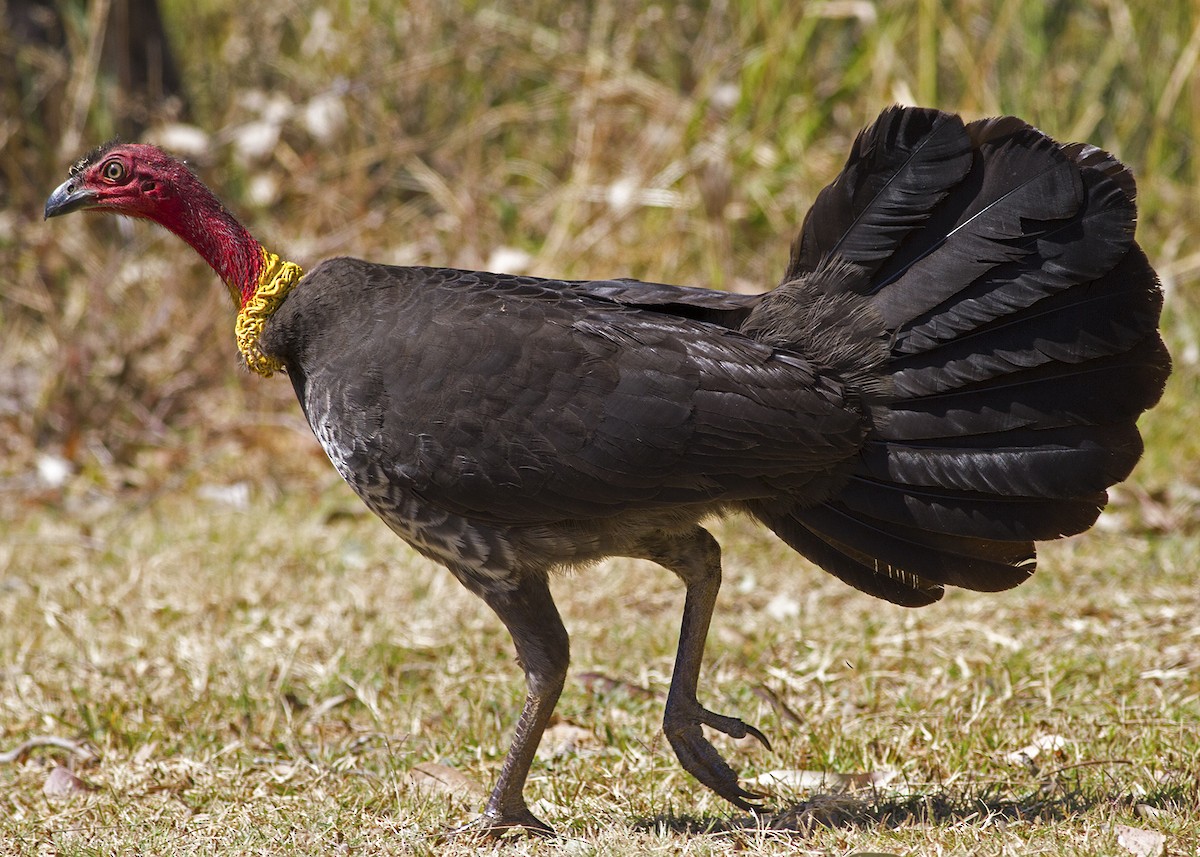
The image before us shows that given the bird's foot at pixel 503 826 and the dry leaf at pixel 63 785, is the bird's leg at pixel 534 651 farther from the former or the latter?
the dry leaf at pixel 63 785

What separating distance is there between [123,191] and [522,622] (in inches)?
66.0

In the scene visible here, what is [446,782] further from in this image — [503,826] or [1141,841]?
[1141,841]

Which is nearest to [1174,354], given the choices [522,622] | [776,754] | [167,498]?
[776,754]

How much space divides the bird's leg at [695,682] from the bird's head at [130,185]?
5.33ft

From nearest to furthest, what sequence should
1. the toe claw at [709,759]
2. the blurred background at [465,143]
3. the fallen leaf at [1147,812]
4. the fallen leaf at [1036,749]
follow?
the fallen leaf at [1147,812], the toe claw at [709,759], the fallen leaf at [1036,749], the blurred background at [465,143]

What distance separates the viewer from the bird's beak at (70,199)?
3.85 metres

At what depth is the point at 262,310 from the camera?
3.58 metres

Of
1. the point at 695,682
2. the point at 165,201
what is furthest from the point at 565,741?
the point at 165,201

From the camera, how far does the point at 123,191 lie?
12.5 feet

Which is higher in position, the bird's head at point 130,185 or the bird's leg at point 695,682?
the bird's head at point 130,185

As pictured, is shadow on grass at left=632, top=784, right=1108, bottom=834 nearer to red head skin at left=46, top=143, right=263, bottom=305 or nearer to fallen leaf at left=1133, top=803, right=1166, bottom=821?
fallen leaf at left=1133, top=803, right=1166, bottom=821

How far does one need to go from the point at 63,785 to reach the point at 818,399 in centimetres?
215

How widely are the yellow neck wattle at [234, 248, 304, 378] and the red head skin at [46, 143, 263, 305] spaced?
0.05m

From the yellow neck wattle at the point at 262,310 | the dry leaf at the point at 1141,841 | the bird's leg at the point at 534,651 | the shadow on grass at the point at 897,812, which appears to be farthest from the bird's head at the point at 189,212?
the dry leaf at the point at 1141,841
